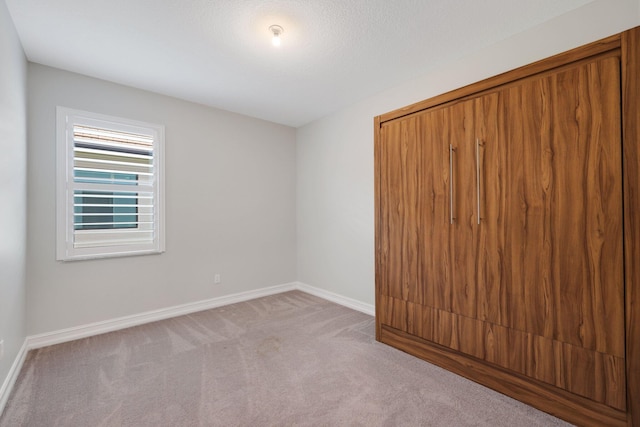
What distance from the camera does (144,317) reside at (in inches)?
122

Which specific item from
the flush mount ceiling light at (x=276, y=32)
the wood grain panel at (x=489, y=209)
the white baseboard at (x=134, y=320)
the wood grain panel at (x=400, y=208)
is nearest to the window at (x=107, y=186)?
the white baseboard at (x=134, y=320)

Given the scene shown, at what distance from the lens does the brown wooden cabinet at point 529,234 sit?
1.46m

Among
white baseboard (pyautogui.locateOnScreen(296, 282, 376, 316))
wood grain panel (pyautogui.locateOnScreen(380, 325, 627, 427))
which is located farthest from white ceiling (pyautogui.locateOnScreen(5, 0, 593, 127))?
white baseboard (pyautogui.locateOnScreen(296, 282, 376, 316))

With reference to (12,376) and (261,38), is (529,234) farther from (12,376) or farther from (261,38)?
(12,376)

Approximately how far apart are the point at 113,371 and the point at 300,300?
2181 mm

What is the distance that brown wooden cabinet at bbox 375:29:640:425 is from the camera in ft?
4.80

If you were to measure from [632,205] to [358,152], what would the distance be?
8.19 feet

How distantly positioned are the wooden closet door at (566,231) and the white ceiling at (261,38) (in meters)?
0.78

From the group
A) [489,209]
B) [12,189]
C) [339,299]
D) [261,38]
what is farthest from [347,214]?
[12,189]

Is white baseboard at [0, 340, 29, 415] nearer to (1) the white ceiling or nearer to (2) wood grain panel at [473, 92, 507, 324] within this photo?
(1) the white ceiling

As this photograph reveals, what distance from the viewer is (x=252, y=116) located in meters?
4.02

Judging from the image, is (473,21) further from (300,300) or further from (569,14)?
(300,300)

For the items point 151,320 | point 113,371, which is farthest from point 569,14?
point 151,320

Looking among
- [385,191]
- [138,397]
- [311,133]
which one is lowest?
[138,397]
